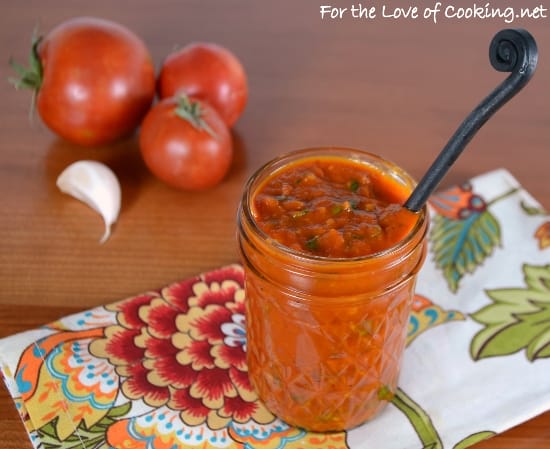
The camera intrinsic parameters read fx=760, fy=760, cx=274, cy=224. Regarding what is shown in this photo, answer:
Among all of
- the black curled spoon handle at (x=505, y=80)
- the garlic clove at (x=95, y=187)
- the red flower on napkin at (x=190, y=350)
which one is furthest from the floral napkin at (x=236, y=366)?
the black curled spoon handle at (x=505, y=80)

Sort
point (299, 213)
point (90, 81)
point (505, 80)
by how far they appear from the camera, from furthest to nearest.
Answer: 1. point (90, 81)
2. point (299, 213)
3. point (505, 80)

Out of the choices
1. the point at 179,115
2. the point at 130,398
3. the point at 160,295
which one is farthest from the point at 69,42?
the point at 130,398

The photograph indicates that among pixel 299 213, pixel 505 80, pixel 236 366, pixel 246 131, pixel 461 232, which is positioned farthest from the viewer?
pixel 246 131

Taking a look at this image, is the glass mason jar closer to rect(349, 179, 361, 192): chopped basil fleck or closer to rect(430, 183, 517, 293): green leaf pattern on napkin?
rect(349, 179, 361, 192): chopped basil fleck

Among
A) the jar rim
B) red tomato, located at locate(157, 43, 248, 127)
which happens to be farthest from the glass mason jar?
red tomato, located at locate(157, 43, 248, 127)

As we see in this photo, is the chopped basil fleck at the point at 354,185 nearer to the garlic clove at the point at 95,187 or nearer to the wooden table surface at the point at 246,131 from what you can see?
the wooden table surface at the point at 246,131

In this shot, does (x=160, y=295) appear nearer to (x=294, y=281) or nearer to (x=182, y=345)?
(x=182, y=345)

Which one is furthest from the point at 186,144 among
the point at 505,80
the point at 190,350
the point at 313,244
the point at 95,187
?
the point at 505,80

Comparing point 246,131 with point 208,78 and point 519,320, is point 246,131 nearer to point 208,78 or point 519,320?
point 208,78
